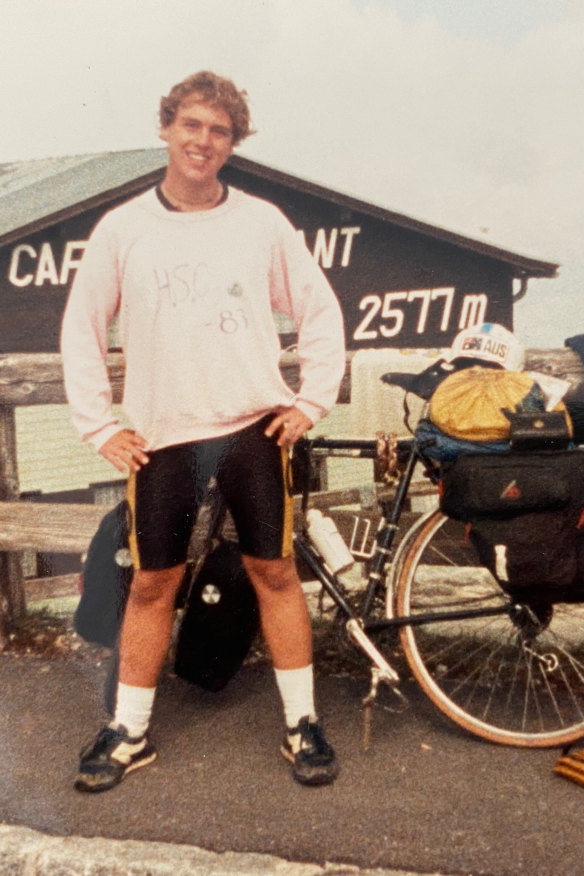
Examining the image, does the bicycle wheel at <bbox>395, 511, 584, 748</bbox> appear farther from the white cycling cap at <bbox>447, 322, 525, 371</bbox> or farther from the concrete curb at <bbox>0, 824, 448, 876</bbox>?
the concrete curb at <bbox>0, 824, 448, 876</bbox>

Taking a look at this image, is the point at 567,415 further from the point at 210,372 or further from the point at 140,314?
the point at 140,314

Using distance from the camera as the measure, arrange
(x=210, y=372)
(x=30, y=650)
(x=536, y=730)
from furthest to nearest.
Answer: (x=30, y=650) → (x=536, y=730) → (x=210, y=372)

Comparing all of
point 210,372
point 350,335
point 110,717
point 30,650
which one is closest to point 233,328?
point 210,372

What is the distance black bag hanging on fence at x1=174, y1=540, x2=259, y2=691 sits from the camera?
3354 mm

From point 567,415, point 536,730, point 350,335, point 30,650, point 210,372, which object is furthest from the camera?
point 350,335

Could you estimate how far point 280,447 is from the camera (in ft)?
9.85

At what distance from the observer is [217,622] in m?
3.36

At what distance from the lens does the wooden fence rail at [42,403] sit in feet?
13.3

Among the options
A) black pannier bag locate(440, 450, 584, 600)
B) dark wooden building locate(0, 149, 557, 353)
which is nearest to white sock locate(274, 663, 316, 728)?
black pannier bag locate(440, 450, 584, 600)

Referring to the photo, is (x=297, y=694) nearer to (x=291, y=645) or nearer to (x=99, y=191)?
(x=291, y=645)

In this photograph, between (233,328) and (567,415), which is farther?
(567,415)

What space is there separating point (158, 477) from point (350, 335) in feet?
28.0

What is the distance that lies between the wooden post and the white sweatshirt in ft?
4.41

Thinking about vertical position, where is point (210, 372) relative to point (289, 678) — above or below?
above
